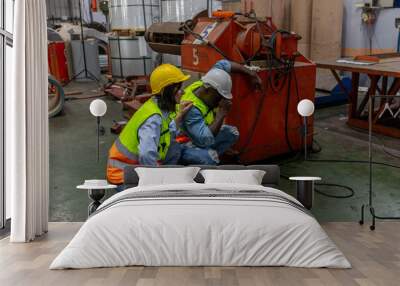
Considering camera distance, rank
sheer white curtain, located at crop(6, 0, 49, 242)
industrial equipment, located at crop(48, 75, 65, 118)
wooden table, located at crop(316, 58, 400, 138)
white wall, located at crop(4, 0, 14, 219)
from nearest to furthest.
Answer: sheer white curtain, located at crop(6, 0, 49, 242) < white wall, located at crop(4, 0, 14, 219) < wooden table, located at crop(316, 58, 400, 138) < industrial equipment, located at crop(48, 75, 65, 118)

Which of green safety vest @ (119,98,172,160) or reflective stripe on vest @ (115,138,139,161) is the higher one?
green safety vest @ (119,98,172,160)

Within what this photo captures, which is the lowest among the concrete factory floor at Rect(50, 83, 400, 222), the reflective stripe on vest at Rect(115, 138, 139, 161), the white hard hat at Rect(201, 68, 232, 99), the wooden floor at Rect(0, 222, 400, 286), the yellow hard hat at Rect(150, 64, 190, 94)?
the concrete factory floor at Rect(50, 83, 400, 222)

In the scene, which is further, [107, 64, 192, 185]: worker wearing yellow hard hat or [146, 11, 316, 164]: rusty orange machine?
[146, 11, 316, 164]: rusty orange machine

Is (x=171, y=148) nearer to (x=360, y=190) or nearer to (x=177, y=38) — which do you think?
(x=360, y=190)

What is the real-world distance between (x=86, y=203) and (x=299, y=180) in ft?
7.47

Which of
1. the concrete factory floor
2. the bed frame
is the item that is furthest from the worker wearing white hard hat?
the concrete factory floor

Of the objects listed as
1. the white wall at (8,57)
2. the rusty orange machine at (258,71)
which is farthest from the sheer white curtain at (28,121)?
the rusty orange machine at (258,71)

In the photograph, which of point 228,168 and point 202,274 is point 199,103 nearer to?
point 228,168

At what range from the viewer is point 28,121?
321 cm

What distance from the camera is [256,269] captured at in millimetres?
2623

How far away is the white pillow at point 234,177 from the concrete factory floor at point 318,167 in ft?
3.58

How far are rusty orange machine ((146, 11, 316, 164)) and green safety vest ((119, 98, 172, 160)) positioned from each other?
142cm

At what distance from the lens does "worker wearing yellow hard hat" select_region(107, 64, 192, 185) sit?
363 cm

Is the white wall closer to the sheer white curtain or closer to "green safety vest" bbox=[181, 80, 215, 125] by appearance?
the sheer white curtain
